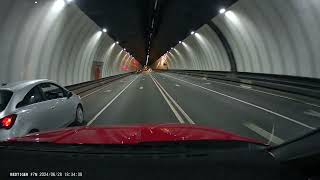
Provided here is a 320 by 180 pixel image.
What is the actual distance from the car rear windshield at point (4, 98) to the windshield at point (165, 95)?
3 cm

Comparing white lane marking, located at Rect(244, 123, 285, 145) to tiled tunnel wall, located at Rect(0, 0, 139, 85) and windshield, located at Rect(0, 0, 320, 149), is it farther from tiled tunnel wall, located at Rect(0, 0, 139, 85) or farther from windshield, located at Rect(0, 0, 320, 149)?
tiled tunnel wall, located at Rect(0, 0, 139, 85)

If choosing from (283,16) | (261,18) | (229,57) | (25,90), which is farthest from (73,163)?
(229,57)

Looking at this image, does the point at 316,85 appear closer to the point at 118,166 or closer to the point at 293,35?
the point at 293,35

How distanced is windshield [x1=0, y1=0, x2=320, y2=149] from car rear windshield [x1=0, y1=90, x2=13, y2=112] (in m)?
0.03

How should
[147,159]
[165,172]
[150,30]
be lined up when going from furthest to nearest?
[150,30] < [147,159] < [165,172]

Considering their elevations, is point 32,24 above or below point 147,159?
above

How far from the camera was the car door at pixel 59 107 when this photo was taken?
1055 cm

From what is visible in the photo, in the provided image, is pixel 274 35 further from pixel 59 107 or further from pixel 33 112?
pixel 33 112

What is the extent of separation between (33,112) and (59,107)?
65.3 inches

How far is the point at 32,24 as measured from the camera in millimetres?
18359

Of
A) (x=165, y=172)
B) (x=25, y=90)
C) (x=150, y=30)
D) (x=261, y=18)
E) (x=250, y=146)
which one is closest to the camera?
(x=165, y=172)

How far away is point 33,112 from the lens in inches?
366

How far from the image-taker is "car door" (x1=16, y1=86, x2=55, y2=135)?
8797 millimetres

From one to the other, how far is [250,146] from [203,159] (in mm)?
773
